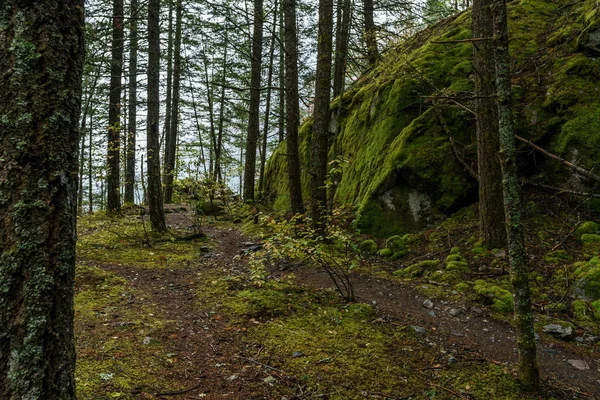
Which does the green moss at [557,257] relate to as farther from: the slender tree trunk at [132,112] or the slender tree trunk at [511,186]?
the slender tree trunk at [132,112]

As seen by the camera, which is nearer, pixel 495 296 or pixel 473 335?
pixel 473 335

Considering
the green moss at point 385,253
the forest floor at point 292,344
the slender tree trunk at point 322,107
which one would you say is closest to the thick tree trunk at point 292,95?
the slender tree trunk at point 322,107

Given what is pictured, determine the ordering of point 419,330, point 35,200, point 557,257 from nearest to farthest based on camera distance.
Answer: point 35,200, point 419,330, point 557,257

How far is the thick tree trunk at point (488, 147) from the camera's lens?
6.43 m

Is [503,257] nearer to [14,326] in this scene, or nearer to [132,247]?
[14,326]

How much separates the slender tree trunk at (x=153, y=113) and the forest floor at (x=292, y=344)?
3068mm

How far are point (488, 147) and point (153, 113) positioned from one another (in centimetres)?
749

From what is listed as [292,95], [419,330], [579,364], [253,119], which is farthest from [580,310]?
[253,119]

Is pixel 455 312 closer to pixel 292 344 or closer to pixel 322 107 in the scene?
pixel 292 344

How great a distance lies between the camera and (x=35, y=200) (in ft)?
5.56

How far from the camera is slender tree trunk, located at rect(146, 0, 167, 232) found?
8.60 metres

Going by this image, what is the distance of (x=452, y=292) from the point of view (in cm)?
561

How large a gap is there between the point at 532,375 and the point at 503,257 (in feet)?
11.0

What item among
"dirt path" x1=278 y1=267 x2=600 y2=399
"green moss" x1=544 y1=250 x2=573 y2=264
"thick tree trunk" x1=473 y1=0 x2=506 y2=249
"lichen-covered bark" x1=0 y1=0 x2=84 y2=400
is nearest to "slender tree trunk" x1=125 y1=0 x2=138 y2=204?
"dirt path" x1=278 y1=267 x2=600 y2=399
